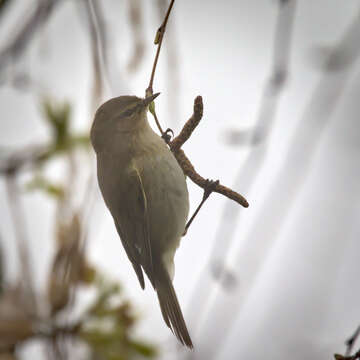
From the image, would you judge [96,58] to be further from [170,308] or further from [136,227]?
[170,308]

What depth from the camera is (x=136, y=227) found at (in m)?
1.81

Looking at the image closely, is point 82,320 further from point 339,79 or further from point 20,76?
point 339,79

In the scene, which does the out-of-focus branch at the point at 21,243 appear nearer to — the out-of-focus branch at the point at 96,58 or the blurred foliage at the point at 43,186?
the blurred foliage at the point at 43,186

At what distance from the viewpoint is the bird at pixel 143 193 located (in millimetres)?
1593

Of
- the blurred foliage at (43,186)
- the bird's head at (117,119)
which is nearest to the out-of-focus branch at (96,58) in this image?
the bird's head at (117,119)

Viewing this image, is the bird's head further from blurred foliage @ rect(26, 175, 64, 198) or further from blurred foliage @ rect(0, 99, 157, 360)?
blurred foliage @ rect(26, 175, 64, 198)

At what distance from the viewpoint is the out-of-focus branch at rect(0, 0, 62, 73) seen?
188 centimetres

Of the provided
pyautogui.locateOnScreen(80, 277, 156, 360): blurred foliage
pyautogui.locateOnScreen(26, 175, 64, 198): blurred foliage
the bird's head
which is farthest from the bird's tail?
pyautogui.locateOnScreen(26, 175, 64, 198): blurred foliage

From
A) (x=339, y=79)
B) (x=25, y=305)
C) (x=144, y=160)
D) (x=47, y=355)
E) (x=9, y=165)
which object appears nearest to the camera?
(x=144, y=160)

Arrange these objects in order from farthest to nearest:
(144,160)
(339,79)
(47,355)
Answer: (47,355) < (339,79) < (144,160)

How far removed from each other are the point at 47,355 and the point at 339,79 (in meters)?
1.49

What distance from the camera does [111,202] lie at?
5.90 feet

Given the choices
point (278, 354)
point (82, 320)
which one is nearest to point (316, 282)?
point (278, 354)

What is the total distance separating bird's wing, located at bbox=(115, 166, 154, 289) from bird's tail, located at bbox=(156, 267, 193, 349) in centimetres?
5
